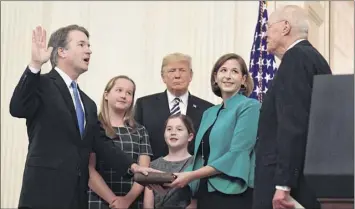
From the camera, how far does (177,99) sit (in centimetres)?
560

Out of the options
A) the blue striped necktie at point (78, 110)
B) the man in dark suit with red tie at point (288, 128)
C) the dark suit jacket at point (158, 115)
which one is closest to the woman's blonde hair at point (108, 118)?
the dark suit jacket at point (158, 115)

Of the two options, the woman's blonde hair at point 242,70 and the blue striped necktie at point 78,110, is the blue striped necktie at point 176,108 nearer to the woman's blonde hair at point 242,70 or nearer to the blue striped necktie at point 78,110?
the woman's blonde hair at point 242,70

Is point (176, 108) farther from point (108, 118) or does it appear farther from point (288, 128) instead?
point (288, 128)

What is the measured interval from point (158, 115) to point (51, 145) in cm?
142

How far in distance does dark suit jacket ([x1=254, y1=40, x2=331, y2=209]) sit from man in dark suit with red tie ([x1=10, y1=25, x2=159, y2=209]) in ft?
3.42

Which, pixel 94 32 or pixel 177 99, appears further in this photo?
pixel 94 32

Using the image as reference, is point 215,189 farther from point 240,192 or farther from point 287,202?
point 287,202

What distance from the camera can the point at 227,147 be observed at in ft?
15.5

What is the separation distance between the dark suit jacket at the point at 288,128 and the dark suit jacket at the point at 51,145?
1.03 meters

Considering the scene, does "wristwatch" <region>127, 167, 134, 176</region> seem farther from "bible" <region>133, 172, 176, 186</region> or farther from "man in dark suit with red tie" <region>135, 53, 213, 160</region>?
"man in dark suit with red tie" <region>135, 53, 213, 160</region>

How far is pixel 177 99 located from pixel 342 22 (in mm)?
4867

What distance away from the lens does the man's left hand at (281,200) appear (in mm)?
3598

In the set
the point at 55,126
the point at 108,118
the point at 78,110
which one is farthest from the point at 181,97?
the point at 55,126

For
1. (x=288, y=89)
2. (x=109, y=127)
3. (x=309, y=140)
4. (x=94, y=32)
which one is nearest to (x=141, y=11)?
(x=94, y=32)
